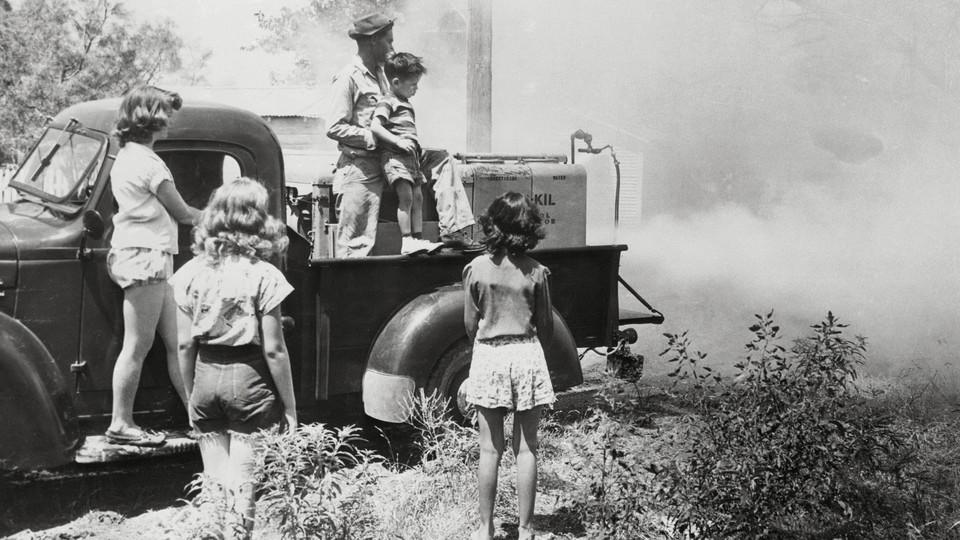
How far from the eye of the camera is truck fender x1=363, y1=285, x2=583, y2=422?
18.3ft

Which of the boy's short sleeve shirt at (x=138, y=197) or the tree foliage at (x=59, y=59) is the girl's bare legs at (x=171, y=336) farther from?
the tree foliage at (x=59, y=59)

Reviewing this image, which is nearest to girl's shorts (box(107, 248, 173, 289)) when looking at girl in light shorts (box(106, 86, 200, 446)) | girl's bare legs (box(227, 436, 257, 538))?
girl in light shorts (box(106, 86, 200, 446))

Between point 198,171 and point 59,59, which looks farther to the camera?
point 59,59

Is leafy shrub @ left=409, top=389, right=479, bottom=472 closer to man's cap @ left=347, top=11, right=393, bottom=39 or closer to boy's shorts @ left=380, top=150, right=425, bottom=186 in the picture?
boy's shorts @ left=380, top=150, right=425, bottom=186

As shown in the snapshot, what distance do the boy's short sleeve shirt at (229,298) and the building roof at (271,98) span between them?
19.3 metres

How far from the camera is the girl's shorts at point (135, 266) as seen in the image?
4.86 metres

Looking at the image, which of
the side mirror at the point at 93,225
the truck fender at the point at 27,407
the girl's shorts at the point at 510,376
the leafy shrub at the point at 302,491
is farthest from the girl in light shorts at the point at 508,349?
the truck fender at the point at 27,407

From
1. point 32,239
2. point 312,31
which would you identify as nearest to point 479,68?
point 32,239

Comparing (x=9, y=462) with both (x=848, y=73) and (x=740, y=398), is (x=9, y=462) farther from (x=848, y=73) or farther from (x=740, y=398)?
(x=848, y=73)

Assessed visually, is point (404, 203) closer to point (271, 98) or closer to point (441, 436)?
point (441, 436)

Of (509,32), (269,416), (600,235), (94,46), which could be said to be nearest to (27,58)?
(94,46)

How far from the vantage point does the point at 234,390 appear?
13.3ft

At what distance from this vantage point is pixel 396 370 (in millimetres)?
5582

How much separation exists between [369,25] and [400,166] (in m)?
0.88
